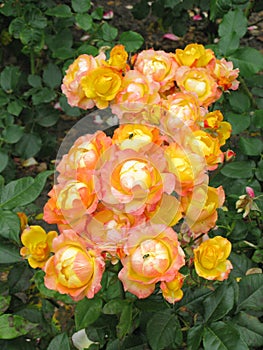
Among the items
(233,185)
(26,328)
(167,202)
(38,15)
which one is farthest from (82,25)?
(167,202)

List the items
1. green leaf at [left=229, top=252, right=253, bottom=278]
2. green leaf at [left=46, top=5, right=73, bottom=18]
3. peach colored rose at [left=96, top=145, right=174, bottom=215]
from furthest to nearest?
1. green leaf at [left=46, top=5, right=73, bottom=18]
2. green leaf at [left=229, top=252, right=253, bottom=278]
3. peach colored rose at [left=96, top=145, right=174, bottom=215]

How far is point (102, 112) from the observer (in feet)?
3.67

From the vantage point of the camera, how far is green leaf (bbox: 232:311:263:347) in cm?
125

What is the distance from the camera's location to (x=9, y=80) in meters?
2.02

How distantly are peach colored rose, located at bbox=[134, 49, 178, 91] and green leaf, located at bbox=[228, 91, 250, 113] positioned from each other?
0.54 metres

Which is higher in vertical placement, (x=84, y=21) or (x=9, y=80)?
(x=84, y=21)

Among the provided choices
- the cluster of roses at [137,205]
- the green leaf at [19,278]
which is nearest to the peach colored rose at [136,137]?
A: the cluster of roses at [137,205]

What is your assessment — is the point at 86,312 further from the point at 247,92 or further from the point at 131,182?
the point at 247,92

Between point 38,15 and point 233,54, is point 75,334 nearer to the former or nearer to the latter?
point 233,54

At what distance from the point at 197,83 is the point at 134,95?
0.14 meters

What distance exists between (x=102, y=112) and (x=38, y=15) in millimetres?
1128

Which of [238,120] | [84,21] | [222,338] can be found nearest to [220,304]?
[222,338]

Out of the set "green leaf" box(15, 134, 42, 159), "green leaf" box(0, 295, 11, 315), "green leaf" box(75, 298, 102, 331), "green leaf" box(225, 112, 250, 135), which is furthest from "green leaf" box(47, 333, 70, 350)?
"green leaf" box(15, 134, 42, 159)

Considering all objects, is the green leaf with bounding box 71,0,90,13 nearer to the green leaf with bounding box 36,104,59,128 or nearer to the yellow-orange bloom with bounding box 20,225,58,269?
the green leaf with bounding box 36,104,59,128
